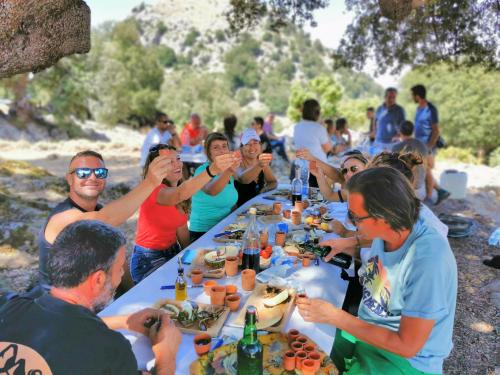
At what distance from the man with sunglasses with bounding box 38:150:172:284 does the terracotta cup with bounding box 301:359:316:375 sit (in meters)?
1.37

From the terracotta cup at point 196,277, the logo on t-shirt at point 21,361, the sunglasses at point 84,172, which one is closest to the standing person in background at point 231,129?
the sunglasses at point 84,172

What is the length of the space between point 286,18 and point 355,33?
181cm

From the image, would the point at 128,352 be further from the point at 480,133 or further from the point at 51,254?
the point at 480,133

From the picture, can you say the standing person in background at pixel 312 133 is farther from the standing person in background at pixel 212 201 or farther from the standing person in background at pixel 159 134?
the standing person in background at pixel 159 134

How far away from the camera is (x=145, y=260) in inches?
131

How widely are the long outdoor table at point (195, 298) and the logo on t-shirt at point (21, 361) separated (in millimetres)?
482

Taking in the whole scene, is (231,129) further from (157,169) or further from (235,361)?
(235,361)

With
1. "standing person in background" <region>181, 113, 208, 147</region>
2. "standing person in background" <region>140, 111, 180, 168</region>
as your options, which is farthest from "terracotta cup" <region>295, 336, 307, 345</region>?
"standing person in background" <region>181, 113, 208, 147</region>

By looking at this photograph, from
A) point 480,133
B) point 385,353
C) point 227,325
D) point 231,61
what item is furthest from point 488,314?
point 231,61

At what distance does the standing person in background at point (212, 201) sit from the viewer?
3.94 m

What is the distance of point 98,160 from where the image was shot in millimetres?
2641

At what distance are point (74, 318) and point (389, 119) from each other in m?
7.81

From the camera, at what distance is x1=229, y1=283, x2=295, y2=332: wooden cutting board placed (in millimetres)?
1821

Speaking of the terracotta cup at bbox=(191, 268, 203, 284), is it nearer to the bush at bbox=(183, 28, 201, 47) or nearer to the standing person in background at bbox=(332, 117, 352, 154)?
the standing person in background at bbox=(332, 117, 352, 154)
